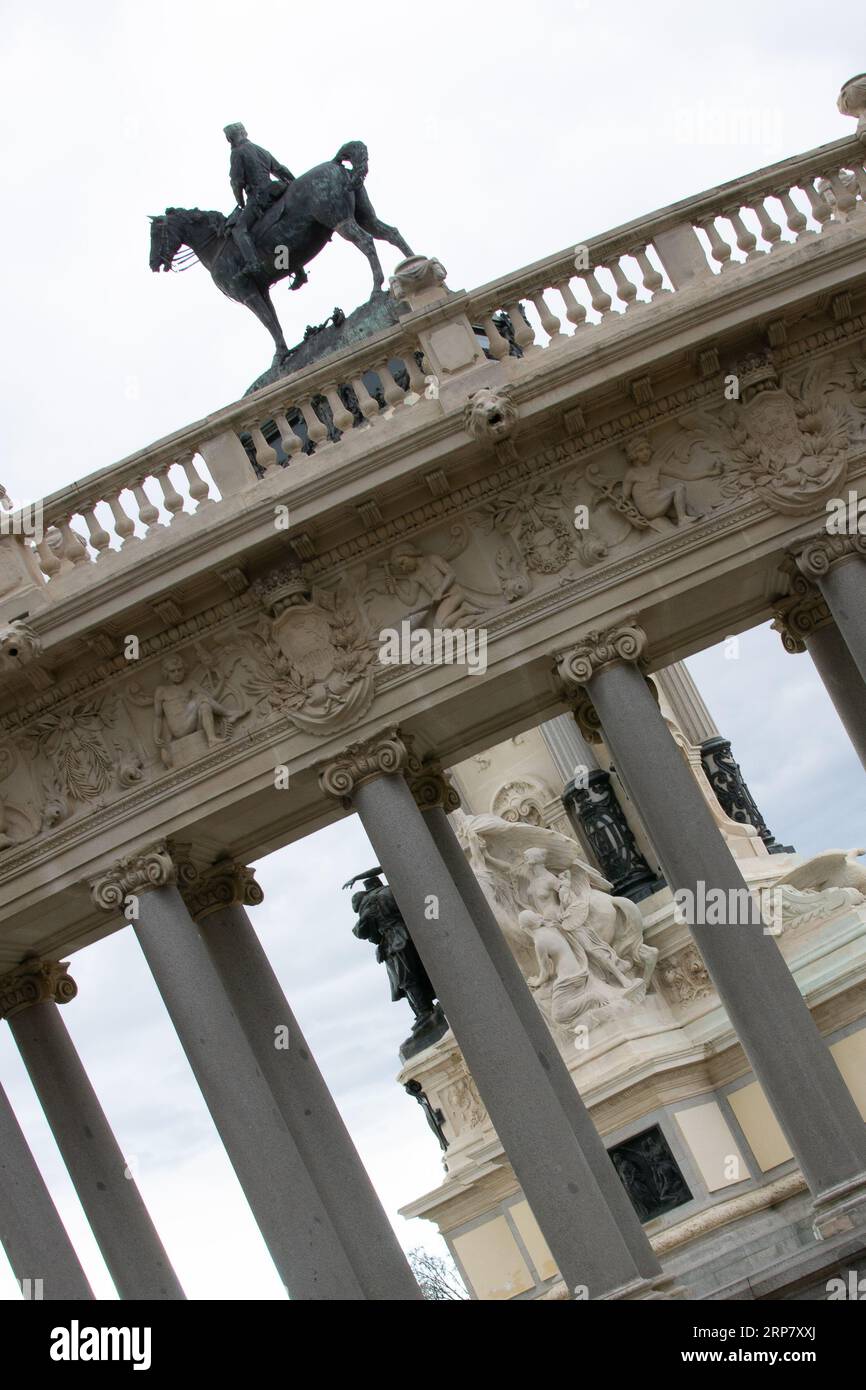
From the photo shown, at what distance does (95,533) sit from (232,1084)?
236 inches

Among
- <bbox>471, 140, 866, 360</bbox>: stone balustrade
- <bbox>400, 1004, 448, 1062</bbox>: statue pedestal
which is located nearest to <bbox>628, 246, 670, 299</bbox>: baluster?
<bbox>471, 140, 866, 360</bbox>: stone balustrade

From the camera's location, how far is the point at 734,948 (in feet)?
59.9

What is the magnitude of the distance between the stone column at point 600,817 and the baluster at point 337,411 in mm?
8695

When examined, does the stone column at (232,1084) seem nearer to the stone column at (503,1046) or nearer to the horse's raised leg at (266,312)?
the stone column at (503,1046)

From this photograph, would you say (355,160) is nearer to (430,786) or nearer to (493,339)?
(493,339)

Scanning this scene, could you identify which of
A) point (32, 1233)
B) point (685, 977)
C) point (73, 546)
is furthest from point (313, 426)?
point (685, 977)

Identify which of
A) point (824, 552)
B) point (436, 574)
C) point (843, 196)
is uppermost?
point (843, 196)

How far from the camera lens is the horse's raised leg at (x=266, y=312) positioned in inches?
1012

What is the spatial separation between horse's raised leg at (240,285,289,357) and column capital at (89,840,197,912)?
28.9 ft

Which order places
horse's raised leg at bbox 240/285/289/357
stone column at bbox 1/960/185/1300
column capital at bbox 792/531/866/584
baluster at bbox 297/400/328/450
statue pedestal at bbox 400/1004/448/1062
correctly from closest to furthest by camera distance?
column capital at bbox 792/531/866/584 < baluster at bbox 297/400/328/450 < stone column at bbox 1/960/185/1300 < horse's raised leg at bbox 240/285/289/357 < statue pedestal at bbox 400/1004/448/1062

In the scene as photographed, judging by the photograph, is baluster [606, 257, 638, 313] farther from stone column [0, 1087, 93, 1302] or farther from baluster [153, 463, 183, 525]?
stone column [0, 1087, 93, 1302]

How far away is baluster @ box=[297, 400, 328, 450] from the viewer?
20078 mm

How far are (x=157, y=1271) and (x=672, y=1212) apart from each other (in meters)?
7.51

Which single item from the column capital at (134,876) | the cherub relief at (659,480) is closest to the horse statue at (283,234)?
the cherub relief at (659,480)
